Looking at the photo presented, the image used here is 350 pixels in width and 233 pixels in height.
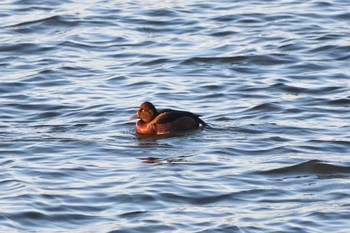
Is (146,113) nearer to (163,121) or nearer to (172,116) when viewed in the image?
(163,121)

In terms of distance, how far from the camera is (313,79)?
57.0ft

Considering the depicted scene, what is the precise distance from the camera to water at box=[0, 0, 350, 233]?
1131cm

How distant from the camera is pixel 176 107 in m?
16.2

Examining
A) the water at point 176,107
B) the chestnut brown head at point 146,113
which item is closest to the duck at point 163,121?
the chestnut brown head at point 146,113

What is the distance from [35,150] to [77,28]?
782 cm

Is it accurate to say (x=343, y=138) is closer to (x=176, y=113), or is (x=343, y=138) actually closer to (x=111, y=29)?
(x=176, y=113)

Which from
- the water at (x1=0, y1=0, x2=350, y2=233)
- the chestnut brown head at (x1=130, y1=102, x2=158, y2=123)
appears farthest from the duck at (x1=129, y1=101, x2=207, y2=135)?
the water at (x1=0, y1=0, x2=350, y2=233)

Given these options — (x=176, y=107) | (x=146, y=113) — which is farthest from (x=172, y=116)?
(x=176, y=107)

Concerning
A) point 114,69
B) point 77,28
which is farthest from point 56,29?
point 114,69

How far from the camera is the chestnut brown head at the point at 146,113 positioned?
14914 mm

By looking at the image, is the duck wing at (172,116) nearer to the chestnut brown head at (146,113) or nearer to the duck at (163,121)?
the duck at (163,121)

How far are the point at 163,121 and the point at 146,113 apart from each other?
29 centimetres

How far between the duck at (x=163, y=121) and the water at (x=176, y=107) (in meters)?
0.16

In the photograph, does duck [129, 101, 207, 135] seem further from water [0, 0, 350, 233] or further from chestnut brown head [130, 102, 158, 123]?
water [0, 0, 350, 233]
